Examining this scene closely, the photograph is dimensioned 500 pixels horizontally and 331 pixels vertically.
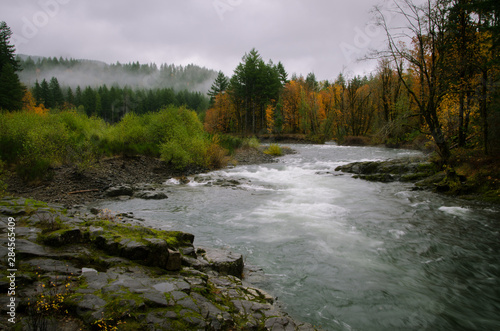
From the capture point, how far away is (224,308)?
11.4 ft

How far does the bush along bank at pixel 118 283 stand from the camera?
269 cm

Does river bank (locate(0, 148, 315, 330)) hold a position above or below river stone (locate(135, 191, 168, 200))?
A: above

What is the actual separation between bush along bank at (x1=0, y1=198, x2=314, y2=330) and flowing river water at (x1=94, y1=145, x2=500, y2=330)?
1.11 metres

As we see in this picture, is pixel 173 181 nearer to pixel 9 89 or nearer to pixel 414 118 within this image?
pixel 414 118

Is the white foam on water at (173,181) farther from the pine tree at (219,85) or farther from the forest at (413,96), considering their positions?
the pine tree at (219,85)

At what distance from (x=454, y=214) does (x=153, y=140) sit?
19885 millimetres

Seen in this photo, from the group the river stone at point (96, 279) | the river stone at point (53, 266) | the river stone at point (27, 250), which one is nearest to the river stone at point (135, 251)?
the river stone at point (96, 279)

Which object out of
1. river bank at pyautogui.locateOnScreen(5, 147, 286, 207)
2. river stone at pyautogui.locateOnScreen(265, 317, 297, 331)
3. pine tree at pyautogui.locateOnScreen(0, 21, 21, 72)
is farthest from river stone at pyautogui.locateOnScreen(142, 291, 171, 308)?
pine tree at pyautogui.locateOnScreen(0, 21, 21, 72)

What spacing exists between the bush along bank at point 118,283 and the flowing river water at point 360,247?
1.11 metres

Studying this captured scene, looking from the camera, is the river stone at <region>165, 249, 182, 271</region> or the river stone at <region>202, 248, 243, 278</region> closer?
the river stone at <region>165, 249, 182, 271</region>

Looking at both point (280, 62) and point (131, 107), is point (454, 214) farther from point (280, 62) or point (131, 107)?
point (131, 107)

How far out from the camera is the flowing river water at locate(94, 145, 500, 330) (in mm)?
4426

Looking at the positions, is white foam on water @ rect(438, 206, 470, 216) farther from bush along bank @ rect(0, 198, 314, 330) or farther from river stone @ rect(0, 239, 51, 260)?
river stone @ rect(0, 239, 51, 260)

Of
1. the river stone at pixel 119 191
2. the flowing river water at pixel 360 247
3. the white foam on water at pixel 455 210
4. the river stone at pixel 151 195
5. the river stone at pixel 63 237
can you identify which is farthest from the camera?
the river stone at pixel 119 191
